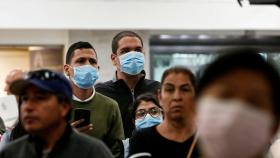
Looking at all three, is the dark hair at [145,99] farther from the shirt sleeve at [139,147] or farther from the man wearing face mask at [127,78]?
the shirt sleeve at [139,147]

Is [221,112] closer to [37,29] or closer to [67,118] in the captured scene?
[67,118]

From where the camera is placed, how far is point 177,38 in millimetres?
8133

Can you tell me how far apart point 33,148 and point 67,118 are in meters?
0.22

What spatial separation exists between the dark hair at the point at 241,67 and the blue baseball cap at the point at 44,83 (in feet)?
4.08

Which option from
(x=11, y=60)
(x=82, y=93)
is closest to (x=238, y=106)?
(x=82, y=93)

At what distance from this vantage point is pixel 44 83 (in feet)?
7.37

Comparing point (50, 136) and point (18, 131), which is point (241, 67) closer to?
point (50, 136)

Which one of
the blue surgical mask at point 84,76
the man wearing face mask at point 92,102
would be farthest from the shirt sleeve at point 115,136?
the blue surgical mask at point 84,76

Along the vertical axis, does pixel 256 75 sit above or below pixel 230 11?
below

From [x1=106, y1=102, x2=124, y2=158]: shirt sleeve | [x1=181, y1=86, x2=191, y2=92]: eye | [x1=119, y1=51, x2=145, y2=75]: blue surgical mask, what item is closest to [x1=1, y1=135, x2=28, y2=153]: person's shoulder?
[x1=181, y1=86, x2=191, y2=92]: eye

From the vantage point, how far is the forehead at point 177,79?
2547 millimetres

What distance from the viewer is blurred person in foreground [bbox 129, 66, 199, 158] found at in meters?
2.41

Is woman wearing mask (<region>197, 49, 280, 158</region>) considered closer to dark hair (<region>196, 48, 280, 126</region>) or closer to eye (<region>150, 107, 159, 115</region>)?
dark hair (<region>196, 48, 280, 126</region>)

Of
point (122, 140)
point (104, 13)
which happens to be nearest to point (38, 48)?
point (104, 13)
